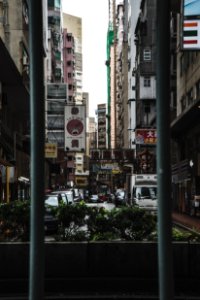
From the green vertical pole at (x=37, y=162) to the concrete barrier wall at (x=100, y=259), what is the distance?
5304 millimetres

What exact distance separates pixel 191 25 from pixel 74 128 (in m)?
7.26

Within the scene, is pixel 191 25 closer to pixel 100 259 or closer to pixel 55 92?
pixel 100 259

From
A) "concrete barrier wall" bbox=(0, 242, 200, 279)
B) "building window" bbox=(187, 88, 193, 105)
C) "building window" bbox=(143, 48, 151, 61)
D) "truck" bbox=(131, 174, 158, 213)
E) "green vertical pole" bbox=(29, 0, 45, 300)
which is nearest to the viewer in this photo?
"green vertical pole" bbox=(29, 0, 45, 300)

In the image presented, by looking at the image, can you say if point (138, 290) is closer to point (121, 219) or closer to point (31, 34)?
point (121, 219)

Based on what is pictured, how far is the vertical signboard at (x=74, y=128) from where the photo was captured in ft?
77.7

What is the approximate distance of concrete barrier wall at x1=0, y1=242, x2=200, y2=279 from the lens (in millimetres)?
9453

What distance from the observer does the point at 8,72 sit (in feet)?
142

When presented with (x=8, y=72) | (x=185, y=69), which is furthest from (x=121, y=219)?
(x=185, y=69)

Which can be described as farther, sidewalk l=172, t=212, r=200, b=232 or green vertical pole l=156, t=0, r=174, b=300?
sidewalk l=172, t=212, r=200, b=232

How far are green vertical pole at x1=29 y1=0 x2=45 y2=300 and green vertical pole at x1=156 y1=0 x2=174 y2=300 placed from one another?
0.82m

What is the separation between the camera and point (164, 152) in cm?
410

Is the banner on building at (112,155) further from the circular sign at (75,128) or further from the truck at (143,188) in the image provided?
the circular sign at (75,128)

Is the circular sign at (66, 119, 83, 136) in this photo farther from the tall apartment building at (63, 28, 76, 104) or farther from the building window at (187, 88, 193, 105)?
the tall apartment building at (63, 28, 76, 104)

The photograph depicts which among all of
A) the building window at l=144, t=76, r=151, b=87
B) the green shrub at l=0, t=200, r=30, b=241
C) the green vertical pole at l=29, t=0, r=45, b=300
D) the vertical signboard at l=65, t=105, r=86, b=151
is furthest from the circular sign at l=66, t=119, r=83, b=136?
the building window at l=144, t=76, r=151, b=87
